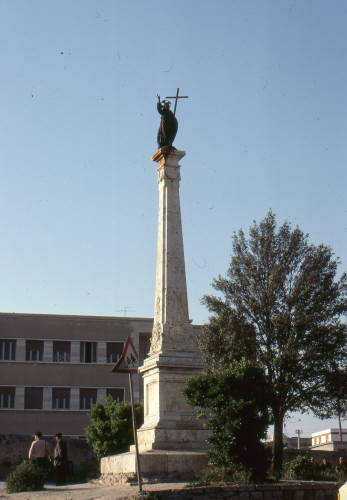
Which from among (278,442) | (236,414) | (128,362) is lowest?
(278,442)

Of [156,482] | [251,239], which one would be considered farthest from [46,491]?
[251,239]

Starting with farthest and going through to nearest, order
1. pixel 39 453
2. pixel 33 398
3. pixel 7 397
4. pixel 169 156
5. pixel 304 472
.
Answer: pixel 33 398, pixel 7 397, pixel 169 156, pixel 39 453, pixel 304 472

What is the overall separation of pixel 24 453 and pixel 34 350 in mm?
12265

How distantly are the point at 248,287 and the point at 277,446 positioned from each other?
5768mm

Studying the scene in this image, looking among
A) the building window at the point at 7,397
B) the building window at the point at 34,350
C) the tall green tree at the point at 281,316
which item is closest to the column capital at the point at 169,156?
the tall green tree at the point at 281,316

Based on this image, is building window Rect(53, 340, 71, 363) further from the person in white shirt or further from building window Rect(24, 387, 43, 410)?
the person in white shirt

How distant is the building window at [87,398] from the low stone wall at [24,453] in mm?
A: 10152

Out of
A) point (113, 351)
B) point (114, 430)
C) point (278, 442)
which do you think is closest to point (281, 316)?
point (278, 442)

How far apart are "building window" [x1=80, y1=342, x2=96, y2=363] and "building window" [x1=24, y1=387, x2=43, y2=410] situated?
3.12 m

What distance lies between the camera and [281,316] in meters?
24.0

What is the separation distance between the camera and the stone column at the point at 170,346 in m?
17.0

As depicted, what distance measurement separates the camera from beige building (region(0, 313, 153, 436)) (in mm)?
41438

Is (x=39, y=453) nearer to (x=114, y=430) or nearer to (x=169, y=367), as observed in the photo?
(x=169, y=367)

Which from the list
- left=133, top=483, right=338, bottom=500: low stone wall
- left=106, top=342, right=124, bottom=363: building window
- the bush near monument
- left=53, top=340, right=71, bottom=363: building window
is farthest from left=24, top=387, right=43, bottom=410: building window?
left=133, top=483, right=338, bottom=500: low stone wall
